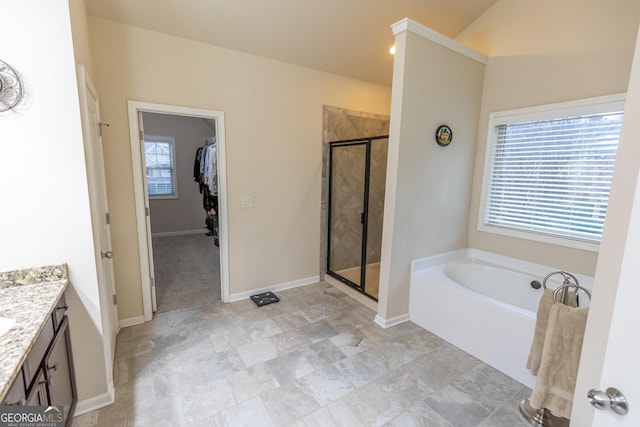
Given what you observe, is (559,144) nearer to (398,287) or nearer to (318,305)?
(398,287)

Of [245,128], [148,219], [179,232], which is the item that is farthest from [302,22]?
[179,232]

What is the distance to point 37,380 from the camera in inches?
45.8

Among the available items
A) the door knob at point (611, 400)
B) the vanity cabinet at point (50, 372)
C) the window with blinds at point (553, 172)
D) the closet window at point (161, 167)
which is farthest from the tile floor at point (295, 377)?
the closet window at point (161, 167)

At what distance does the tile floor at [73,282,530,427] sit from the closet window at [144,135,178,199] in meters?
4.06

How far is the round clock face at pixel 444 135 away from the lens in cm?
283

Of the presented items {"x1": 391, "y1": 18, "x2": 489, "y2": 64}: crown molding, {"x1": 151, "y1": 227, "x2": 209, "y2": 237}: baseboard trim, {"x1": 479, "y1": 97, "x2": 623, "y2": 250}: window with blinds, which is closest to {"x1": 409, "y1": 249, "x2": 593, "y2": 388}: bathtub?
{"x1": 479, "y1": 97, "x2": 623, "y2": 250}: window with blinds

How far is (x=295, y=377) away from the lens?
2.12 metres

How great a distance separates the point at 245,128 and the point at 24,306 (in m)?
2.32

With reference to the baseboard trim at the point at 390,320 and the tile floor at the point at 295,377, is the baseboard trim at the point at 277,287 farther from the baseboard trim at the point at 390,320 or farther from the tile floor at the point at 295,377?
the baseboard trim at the point at 390,320

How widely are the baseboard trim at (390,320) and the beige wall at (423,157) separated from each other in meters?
0.02

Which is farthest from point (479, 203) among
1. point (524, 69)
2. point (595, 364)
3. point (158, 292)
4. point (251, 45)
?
point (158, 292)

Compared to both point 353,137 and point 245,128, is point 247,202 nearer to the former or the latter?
point 245,128

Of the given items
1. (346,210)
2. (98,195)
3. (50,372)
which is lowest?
(50,372)

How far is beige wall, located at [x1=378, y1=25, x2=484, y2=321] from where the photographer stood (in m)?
2.57
